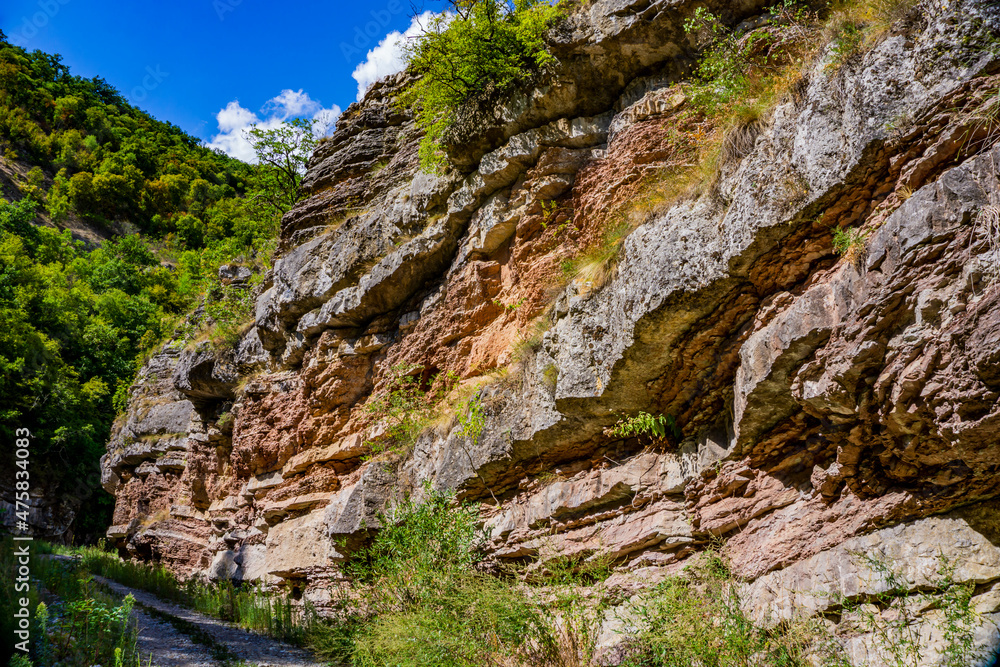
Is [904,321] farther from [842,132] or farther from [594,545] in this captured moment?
[594,545]

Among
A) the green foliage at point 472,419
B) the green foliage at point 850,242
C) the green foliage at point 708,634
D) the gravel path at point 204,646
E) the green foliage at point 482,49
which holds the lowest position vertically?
the gravel path at point 204,646

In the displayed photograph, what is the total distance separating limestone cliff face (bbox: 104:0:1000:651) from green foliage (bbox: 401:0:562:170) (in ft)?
1.16

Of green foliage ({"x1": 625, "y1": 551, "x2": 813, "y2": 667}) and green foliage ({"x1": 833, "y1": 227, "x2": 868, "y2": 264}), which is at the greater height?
green foliage ({"x1": 833, "y1": 227, "x2": 868, "y2": 264})

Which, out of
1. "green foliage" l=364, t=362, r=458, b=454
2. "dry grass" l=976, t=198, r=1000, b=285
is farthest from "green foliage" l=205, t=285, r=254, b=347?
"dry grass" l=976, t=198, r=1000, b=285

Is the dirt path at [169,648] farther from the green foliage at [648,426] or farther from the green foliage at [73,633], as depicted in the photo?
the green foliage at [648,426]

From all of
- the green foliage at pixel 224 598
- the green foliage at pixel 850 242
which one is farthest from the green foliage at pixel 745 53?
the green foliage at pixel 224 598

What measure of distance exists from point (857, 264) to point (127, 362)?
30.7 metres

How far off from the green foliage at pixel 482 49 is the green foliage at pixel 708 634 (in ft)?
22.2

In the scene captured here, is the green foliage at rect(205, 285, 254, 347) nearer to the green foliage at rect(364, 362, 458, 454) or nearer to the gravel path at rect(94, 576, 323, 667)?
the green foliage at rect(364, 362, 458, 454)

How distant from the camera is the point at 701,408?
5668 millimetres

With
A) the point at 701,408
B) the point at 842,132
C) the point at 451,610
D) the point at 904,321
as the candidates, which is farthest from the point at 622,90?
the point at 451,610

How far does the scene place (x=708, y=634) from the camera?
424 centimetres

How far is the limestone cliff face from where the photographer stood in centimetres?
382

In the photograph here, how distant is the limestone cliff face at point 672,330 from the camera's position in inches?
150
